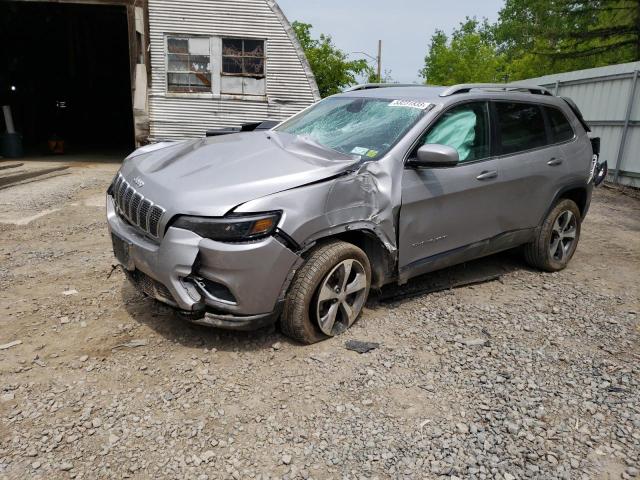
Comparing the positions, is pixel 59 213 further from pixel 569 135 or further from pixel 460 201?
pixel 569 135

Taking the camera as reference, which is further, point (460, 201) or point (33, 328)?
point (460, 201)

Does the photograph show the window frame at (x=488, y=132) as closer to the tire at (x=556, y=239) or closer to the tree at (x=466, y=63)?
the tire at (x=556, y=239)

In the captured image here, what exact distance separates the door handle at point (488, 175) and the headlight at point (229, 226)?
197cm

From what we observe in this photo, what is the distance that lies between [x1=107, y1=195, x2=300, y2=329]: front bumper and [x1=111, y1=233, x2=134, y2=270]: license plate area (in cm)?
11

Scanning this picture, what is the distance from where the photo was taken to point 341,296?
134 inches

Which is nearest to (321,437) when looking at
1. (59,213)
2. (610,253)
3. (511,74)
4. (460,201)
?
(460,201)

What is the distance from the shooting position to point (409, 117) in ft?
12.5

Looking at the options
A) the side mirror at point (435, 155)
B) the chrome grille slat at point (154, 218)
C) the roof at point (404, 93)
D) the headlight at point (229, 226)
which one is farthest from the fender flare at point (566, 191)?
the chrome grille slat at point (154, 218)

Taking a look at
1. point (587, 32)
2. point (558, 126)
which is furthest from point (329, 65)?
point (558, 126)

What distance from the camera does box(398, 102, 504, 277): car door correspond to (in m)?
3.65

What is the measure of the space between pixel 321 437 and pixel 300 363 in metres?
Result: 0.68

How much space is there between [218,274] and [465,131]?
236 cm

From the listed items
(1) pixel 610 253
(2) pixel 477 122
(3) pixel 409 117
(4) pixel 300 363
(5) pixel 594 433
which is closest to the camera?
(5) pixel 594 433

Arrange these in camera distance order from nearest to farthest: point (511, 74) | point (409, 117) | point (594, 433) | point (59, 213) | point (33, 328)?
point (594, 433) → point (33, 328) → point (409, 117) → point (59, 213) → point (511, 74)
